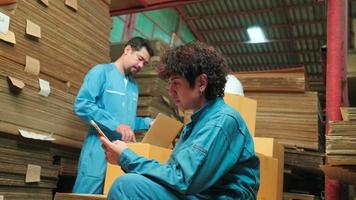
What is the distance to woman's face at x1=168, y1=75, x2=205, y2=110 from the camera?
182 cm

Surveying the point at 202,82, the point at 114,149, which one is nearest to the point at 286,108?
the point at 202,82

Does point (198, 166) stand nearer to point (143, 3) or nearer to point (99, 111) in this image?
point (99, 111)

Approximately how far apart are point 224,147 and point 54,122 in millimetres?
1960

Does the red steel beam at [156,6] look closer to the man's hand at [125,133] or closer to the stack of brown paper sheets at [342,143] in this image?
the man's hand at [125,133]

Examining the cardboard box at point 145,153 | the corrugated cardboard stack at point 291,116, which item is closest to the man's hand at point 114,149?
the cardboard box at point 145,153

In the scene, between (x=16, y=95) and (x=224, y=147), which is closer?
(x=224, y=147)

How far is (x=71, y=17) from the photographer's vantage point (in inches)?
137

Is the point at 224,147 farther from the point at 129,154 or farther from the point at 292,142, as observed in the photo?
the point at 292,142

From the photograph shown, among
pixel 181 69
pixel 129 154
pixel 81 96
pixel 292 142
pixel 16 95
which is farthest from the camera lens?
pixel 292 142

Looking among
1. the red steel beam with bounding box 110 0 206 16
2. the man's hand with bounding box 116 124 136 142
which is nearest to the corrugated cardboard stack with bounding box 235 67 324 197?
the red steel beam with bounding box 110 0 206 16

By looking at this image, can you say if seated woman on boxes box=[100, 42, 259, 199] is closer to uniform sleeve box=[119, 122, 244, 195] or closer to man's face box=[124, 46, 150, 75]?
uniform sleeve box=[119, 122, 244, 195]

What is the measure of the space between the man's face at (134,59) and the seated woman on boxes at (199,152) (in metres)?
1.50

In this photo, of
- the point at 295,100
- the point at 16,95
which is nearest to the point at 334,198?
the point at 295,100

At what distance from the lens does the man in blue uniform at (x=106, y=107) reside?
301cm
